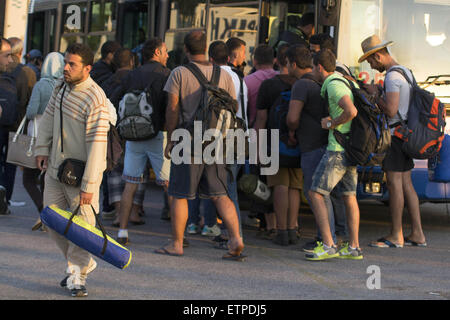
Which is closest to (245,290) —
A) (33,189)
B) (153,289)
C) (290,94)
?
(153,289)

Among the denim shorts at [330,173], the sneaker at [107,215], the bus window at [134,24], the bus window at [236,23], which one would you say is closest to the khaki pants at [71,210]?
the denim shorts at [330,173]

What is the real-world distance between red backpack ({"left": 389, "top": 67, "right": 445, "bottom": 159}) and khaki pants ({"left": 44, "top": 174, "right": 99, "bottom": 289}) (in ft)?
11.2

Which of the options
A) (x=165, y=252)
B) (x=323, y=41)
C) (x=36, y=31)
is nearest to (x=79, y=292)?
(x=165, y=252)

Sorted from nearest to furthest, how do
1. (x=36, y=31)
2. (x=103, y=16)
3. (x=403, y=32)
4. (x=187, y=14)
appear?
(x=403, y=32) < (x=187, y=14) < (x=103, y=16) < (x=36, y=31)

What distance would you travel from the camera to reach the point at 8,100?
394 inches

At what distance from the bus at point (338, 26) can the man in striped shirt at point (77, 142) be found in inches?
142

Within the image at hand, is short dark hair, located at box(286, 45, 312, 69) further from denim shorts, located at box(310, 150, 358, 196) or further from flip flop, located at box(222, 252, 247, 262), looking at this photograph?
flip flop, located at box(222, 252, 247, 262)

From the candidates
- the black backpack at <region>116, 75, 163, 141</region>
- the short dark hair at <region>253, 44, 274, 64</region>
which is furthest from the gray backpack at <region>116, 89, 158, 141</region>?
the short dark hair at <region>253, 44, 274, 64</region>

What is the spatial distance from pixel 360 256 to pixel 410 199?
1055mm

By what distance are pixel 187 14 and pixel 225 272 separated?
5.32 m

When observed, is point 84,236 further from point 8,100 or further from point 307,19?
point 307,19

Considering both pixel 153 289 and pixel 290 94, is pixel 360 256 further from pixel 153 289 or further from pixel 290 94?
pixel 153 289

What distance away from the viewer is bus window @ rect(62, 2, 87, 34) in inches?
565

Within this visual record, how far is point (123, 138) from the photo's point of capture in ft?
28.0
